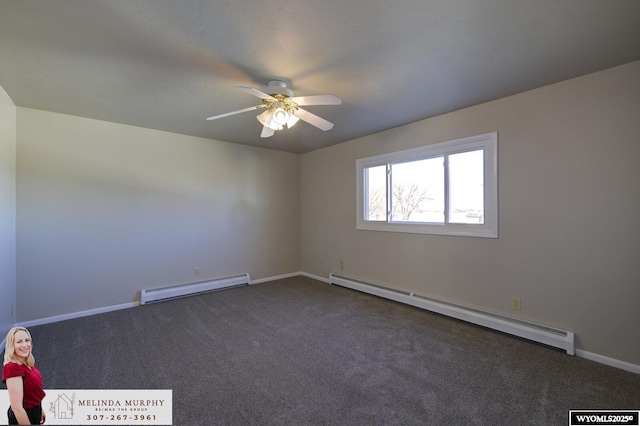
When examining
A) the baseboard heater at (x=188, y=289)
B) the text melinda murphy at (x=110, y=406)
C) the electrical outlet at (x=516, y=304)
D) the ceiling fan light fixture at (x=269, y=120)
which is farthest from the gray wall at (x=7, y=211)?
the electrical outlet at (x=516, y=304)

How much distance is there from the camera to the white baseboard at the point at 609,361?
87.0 inches

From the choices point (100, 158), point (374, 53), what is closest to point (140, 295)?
point (100, 158)

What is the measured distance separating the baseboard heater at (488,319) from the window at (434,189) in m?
0.86

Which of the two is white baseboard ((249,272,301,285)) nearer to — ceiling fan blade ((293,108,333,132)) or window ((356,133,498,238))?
window ((356,133,498,238))

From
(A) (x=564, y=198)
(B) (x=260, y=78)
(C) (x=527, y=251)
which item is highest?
(B) (x=260, y=78)

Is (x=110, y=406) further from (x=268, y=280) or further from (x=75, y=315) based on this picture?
(x=268, y=280)

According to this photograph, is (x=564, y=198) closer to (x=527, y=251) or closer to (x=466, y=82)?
(x=527, y=251)

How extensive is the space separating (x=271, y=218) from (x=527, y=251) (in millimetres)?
3881

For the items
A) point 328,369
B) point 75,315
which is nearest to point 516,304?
point 328,369

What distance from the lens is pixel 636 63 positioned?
2.19 metres

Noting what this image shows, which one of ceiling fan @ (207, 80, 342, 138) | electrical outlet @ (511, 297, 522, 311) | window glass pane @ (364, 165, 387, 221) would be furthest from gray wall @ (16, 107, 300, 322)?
electrical outlet @ (511, 297, 522, 311)

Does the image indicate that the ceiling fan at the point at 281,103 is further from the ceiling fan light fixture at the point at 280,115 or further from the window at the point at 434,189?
the window at the point at 434,189

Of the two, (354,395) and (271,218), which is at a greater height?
(271,218)

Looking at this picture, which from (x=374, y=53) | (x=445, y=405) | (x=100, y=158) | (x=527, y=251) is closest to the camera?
(x=445, y=405)
